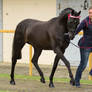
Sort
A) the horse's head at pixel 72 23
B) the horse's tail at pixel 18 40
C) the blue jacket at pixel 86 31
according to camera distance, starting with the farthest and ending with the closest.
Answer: the horse's tail at pixel 18 40 < the blue jacket at pixel 86 31 < the horse's head at pixel 72 23

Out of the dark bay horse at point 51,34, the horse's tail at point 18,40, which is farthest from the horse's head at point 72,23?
the horse's tail at point 18,40

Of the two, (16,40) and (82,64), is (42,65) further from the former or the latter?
(82,64)

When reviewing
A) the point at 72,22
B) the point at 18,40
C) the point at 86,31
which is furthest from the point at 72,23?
the point at 18,40

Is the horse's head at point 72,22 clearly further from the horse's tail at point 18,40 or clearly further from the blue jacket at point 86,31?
the horse's tail at point 18,40

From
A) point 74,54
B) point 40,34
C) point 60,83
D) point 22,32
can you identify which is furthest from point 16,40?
point 74,54

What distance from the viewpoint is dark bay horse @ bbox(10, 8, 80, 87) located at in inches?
317

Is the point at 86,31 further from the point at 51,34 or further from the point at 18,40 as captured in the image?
the point at 18,40

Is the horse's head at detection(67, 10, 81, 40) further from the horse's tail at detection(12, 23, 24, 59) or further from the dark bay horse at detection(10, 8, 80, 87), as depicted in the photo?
the horse's tail at detection(12, 23, 24, 59)

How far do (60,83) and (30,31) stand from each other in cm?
150

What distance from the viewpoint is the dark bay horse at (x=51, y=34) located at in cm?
806

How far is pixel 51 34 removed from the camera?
27.7ft

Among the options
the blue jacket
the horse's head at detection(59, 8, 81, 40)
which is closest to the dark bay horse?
the horse's head at detection(59, 8, 81, 40)

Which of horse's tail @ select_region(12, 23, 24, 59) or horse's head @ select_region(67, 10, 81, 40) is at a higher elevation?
horse's head @ select_region(67, 10, 81, 40)

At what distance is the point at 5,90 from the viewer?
8.42 m
